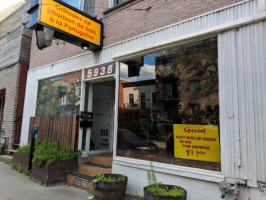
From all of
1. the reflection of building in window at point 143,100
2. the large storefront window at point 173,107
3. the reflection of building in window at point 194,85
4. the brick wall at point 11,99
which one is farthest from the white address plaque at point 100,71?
the brick wall at point 11,99

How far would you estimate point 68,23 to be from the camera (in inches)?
217

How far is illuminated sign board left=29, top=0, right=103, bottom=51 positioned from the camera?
5.06 metres

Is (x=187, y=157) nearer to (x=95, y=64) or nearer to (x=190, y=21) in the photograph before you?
(x=190, y=21)

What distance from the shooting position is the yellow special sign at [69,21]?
16.7 ft

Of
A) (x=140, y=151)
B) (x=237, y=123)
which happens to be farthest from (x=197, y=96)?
(x=140, y=151)

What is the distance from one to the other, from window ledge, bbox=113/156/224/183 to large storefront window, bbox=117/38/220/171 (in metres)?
0.12

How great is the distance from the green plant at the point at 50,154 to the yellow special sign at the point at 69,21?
10.7ft

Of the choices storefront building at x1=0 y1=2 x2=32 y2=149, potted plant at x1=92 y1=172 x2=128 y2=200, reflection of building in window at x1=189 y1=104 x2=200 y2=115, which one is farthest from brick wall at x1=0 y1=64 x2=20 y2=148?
reflection of building in window at x1=189 y1=104 x2=200 y2=115

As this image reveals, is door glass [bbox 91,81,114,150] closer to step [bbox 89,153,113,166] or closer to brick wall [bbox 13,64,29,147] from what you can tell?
step [bbox 89,153,113,166]

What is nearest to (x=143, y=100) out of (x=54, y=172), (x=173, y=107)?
(x=173, y=107)

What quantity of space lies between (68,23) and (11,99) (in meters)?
6.27

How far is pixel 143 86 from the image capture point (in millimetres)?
5297

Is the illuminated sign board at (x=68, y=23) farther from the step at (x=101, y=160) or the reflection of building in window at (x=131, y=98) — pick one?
the step at (x=101, y=160)

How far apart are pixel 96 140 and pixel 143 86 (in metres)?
3.33
